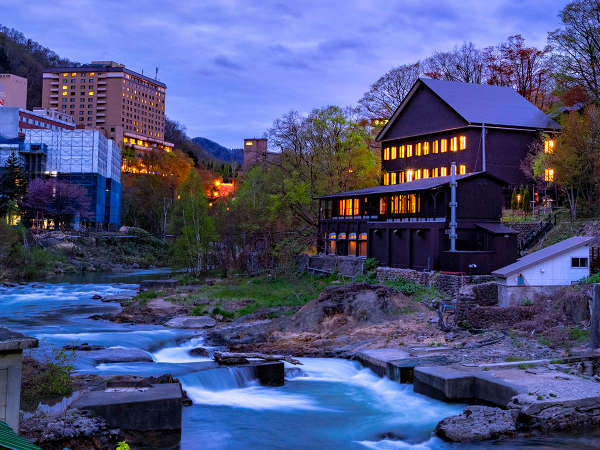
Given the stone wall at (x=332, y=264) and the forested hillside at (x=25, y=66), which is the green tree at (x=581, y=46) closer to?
the stone wall at (x=332, y=264)

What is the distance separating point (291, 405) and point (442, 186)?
23580mm

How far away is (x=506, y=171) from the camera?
48.4m

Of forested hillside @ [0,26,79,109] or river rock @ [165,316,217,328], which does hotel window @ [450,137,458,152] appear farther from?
forested hillside @ [0,26,79,109]

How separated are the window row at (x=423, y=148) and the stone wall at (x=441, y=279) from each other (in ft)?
54.3

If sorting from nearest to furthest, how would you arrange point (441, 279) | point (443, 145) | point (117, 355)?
1. point (117, 355)
2. point (441, 279)
3. point (443, 145)

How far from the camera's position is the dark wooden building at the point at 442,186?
3591 cm

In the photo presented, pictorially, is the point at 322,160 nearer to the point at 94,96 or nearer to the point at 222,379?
the point at 222,379

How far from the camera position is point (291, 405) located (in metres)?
16.9

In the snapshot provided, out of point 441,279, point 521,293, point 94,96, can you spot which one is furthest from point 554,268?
point 94,96

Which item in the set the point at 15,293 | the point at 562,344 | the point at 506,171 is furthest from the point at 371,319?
the point at 15,293

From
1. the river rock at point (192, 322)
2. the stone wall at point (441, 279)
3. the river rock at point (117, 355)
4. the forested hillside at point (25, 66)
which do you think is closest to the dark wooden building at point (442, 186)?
the stone wall at point (441, 279)

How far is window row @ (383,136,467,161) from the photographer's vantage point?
48.5 meters

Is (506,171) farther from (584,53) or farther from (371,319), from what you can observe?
(371,319)

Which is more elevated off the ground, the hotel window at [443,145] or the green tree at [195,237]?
the hotel window at [443,145]
